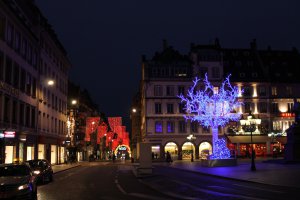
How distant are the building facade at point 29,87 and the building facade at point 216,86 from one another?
54.1ft

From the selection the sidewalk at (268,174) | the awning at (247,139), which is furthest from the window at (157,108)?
the sidewalk at (268,174)

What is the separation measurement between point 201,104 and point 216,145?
4793 mm

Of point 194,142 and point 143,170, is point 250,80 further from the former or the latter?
point 143,170

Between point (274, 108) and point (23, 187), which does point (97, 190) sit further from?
point (274, 108)

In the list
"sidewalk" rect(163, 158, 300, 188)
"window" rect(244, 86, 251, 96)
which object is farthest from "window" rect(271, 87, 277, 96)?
"sidewalk" rect(163, 158, 300, 188)

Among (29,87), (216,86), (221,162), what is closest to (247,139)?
(216,86)

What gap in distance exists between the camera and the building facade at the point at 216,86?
73.4 m

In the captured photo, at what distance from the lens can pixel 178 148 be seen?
7325 cm

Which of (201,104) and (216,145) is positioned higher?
(201,104)

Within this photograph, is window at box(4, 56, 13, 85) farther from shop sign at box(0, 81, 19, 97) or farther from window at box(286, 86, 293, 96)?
window at box(286, 86, 293, 96)

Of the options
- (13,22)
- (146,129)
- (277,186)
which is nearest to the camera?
(277,186)

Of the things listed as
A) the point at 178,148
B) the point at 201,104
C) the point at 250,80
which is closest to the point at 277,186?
the point at 201,104

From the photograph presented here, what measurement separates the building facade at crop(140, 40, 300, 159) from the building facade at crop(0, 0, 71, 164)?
54.1 ft

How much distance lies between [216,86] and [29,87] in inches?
1603
